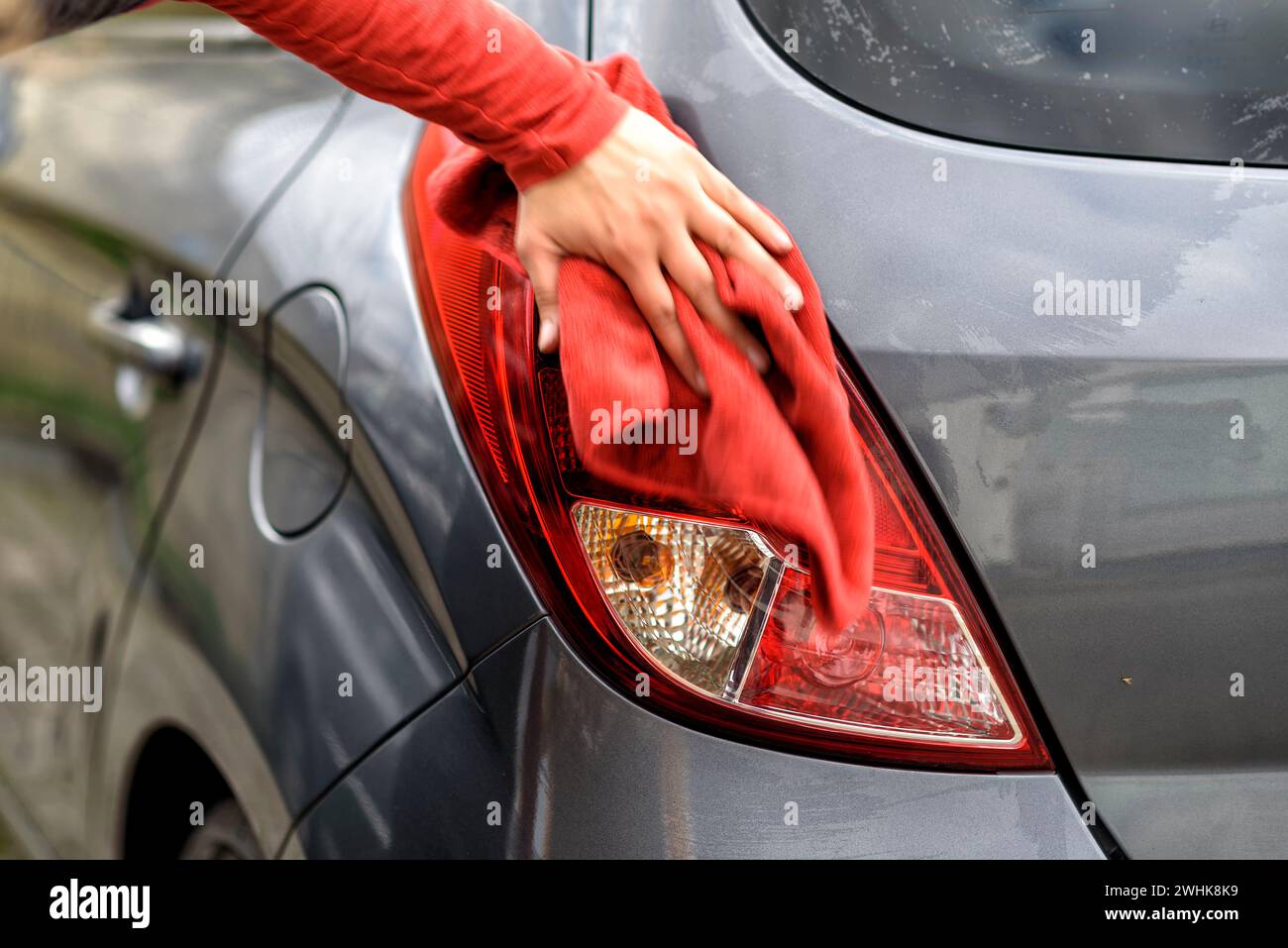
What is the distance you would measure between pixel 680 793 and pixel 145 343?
1.03 metres

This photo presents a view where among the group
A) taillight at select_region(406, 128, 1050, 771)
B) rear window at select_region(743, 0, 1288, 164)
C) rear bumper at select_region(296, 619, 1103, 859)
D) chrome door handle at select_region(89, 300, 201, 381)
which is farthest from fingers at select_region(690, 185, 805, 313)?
chrome door handle at select_region(89, 300, 201, 381)

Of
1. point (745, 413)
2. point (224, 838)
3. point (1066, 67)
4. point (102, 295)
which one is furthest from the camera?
point (102, 295)

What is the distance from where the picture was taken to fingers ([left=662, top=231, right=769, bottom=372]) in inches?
38.6

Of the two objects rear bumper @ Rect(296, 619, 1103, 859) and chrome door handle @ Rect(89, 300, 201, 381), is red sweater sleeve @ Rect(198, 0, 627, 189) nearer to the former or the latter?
rear bumper @ Rect(296, 619, 1103, 859)

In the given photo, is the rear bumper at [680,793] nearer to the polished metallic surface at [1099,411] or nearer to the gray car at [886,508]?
the gray car at [886,508]

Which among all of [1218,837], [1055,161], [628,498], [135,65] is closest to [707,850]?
[628,498]

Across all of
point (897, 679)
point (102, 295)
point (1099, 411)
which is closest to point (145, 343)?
point (102, 295)

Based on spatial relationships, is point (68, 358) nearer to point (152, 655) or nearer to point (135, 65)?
point (135, 65)

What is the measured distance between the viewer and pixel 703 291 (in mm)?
985

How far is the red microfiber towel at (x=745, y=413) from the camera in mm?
929

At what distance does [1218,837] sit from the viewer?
1057mm

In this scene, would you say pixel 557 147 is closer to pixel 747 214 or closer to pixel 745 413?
pixel 747 214

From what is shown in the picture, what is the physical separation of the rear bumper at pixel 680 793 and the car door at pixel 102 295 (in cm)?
68

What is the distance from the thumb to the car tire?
762mm
